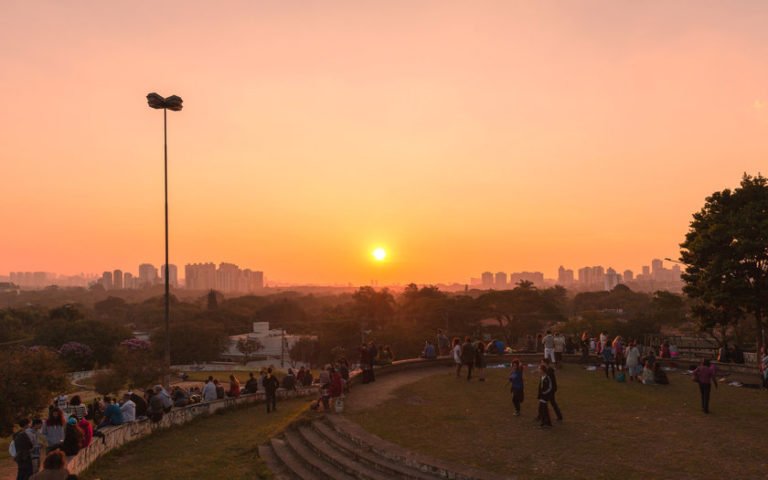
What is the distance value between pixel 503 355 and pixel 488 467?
16.6 meters

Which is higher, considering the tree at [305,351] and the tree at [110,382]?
the tree at [110,382]

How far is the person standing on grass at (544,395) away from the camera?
13.5 m

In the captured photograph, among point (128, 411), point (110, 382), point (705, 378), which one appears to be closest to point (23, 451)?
point (128, 411)

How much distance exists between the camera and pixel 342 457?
12328mm

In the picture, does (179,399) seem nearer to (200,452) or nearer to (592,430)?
(200,452)

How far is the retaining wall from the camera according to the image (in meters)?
12.9

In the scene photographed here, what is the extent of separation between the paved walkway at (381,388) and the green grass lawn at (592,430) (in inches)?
21.5

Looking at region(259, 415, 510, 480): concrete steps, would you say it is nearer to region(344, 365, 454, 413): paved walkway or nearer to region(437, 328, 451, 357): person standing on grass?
region(344, 365, 454, 413): paved walkway

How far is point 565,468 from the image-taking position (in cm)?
1060

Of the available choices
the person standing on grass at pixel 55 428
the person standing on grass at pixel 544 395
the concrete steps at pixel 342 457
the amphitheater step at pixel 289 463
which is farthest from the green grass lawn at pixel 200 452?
the person standing on grass at pixel 544 395

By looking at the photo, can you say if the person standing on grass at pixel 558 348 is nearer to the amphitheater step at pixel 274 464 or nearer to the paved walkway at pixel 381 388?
the paved walkway at pixel 381 388

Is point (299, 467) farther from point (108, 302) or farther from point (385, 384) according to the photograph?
point (108, 302)

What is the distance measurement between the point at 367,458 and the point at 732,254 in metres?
19.7

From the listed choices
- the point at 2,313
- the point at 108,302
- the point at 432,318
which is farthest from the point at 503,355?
the point at 108,302
